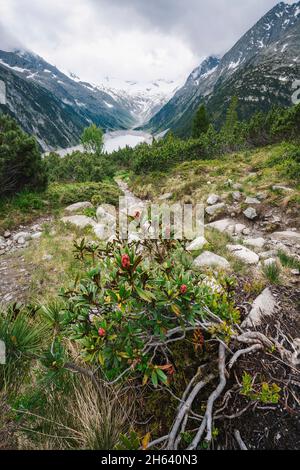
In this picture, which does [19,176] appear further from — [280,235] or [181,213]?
[280,235]

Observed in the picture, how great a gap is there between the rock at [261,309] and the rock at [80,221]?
6337 millimetres

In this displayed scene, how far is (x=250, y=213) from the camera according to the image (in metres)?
8.24

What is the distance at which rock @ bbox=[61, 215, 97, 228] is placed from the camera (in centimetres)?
843

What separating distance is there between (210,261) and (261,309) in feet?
5.54

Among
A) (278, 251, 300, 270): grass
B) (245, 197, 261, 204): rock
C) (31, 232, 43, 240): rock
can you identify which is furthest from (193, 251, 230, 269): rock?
(31, 232, 43, 240): rock

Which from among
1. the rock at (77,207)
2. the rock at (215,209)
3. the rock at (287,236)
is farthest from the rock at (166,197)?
the rock at (287,236)

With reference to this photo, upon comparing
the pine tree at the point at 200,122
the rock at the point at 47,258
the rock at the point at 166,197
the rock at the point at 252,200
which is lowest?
the rock at the point at 47,258

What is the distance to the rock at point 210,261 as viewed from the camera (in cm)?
429

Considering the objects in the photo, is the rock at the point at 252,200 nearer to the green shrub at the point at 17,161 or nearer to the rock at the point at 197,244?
the rock at the point at 197,244

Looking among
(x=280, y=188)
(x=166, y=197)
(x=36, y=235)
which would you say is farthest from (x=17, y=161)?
(x=280, y=188)

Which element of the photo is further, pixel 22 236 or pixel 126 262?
pixel 22 236

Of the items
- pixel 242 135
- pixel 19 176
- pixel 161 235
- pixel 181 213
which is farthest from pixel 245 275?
pixel 242 135

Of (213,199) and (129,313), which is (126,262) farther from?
(213,199)
